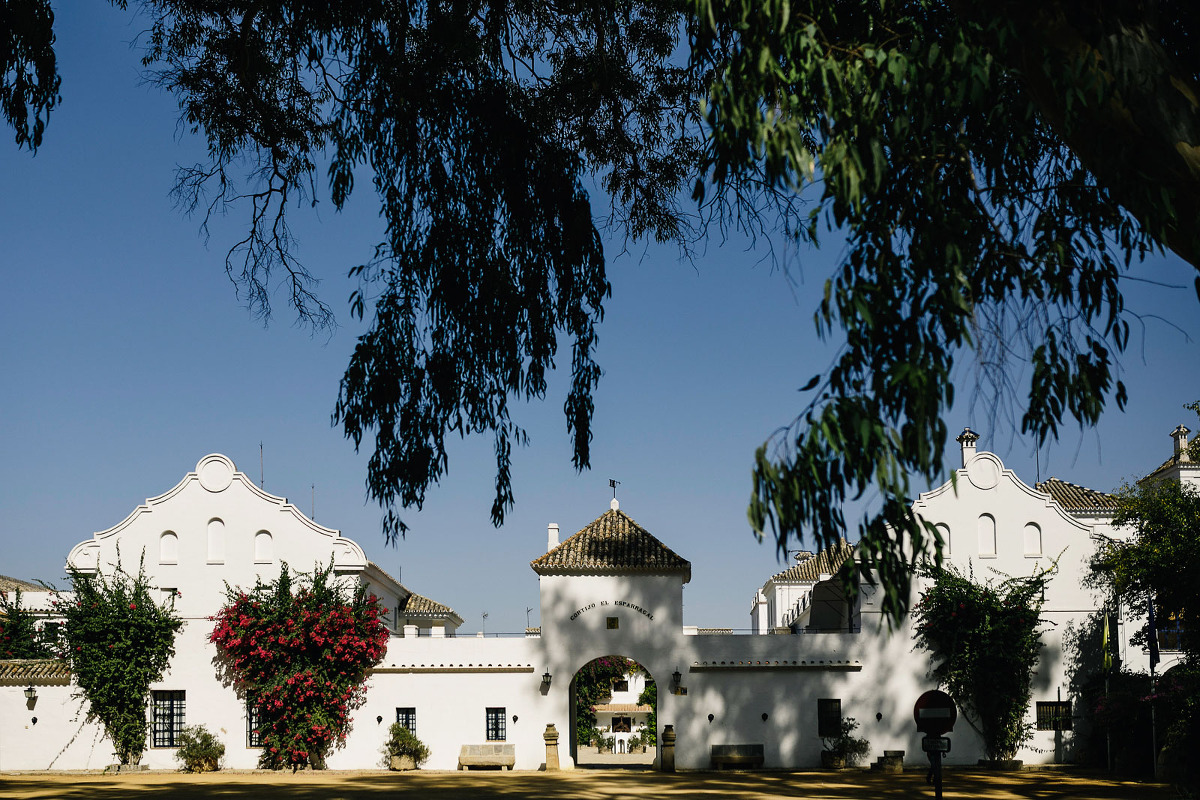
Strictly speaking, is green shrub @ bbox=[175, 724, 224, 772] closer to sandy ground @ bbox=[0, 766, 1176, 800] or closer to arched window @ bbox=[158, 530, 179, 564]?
sandy ground @ bbox=[0, 766, 1176, 800]

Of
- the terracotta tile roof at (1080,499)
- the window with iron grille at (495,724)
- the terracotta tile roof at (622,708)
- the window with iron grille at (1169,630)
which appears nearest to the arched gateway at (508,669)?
the window with iron grille at (495,724)

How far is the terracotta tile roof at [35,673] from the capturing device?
27984 millimetres

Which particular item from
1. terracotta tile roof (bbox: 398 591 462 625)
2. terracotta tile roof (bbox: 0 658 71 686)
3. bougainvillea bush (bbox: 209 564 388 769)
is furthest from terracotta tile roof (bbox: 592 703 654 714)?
terracotta tile roof (bbox: 0 658 71 686)

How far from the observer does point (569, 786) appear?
74.4 ft

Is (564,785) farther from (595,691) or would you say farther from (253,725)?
(595,691)

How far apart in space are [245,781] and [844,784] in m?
12.3

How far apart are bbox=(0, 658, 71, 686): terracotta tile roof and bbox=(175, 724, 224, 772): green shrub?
10.8 ft

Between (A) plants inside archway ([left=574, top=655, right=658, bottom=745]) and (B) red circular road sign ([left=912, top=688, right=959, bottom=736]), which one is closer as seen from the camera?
(B) red circular road sign ([left=912, top=688, right=959, bottom=736])

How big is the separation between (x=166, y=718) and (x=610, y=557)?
36.8 feet

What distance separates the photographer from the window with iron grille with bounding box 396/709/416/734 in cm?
2795

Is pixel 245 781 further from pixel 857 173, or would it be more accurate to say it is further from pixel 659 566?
pixel 857 173

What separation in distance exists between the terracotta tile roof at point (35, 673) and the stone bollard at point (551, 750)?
11.5 metres

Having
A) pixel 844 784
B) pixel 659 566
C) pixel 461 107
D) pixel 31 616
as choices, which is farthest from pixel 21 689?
pixel 461 107

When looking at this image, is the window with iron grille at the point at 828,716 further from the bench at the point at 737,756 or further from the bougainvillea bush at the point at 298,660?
the bougainvillea bush at the point at 298,660
